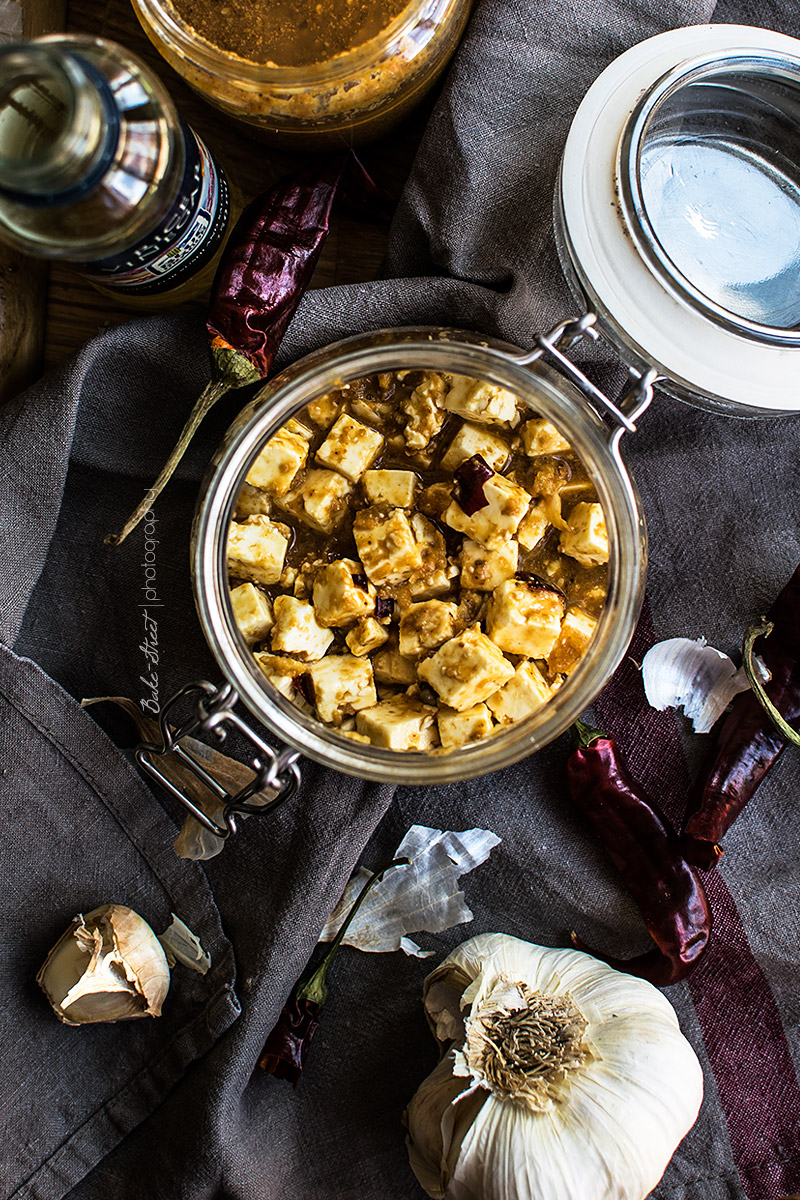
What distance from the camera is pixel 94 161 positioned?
0.93 m

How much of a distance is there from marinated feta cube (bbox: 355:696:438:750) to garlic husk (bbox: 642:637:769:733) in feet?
1.36

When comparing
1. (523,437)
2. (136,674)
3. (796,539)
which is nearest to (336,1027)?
(136,674)

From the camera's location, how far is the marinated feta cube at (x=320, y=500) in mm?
1167

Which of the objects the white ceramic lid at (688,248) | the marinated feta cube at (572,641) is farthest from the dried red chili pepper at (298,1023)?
the white ceramic lid at (688,248)

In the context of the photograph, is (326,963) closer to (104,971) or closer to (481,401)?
(104,971)

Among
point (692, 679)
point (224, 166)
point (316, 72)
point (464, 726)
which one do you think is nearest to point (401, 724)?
point (464, 726)

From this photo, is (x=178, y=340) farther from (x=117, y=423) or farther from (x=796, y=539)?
(x=796, y=539)

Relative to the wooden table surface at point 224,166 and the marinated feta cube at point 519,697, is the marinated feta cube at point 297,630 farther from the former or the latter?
the wooden table surface at point 224,166

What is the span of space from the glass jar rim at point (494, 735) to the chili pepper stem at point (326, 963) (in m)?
0.31

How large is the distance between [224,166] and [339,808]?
1.00 m

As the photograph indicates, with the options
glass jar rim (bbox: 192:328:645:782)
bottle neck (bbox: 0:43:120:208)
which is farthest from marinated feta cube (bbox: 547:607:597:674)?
bottle neck (bbox: 0:43:120:208)

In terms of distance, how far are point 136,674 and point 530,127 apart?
971 millimetres

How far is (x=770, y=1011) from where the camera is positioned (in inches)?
55.4

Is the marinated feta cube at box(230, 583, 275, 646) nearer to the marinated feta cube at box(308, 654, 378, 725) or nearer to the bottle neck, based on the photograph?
the marinated feta cube at box(308, 654, 378, 725)
